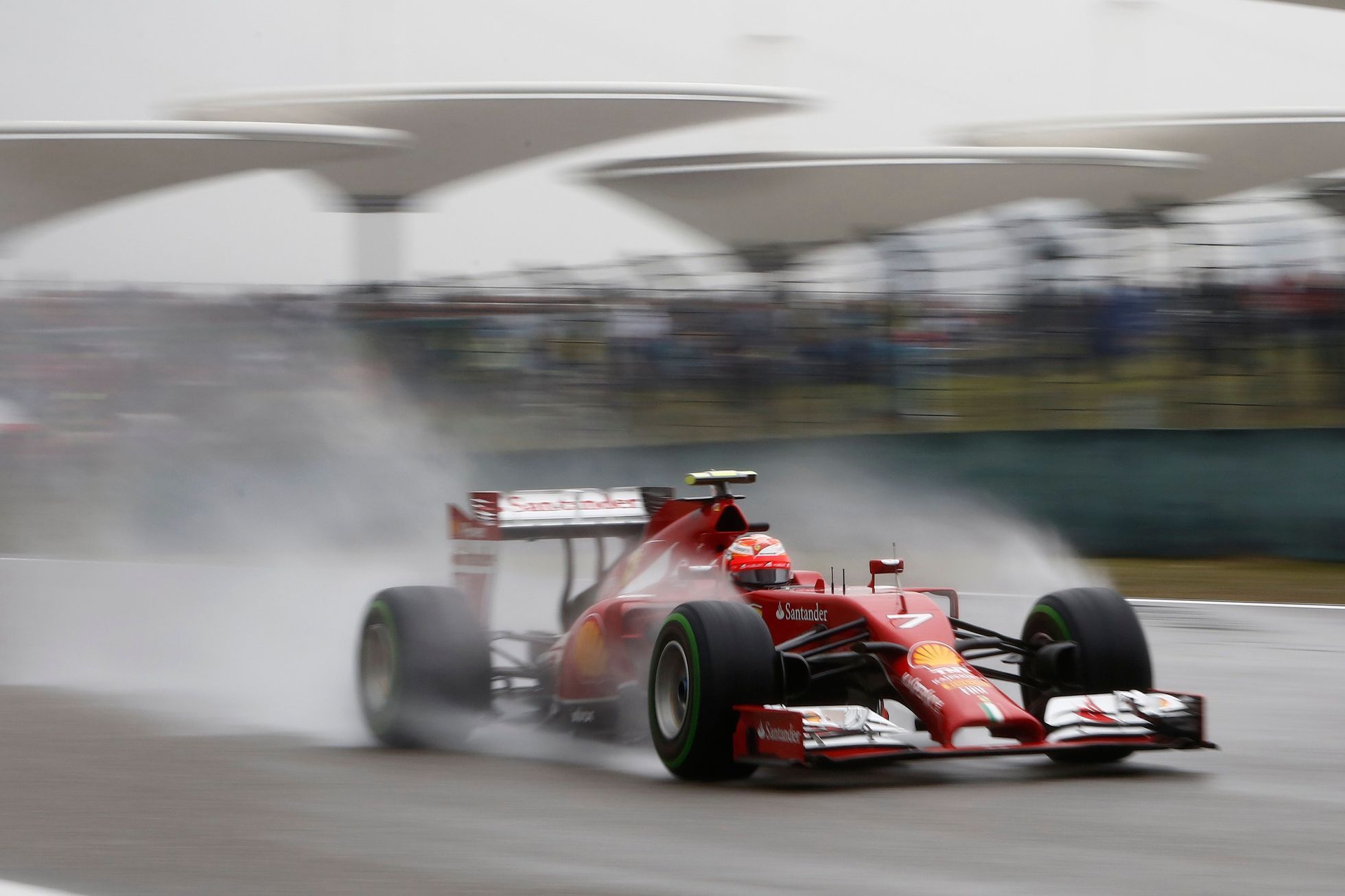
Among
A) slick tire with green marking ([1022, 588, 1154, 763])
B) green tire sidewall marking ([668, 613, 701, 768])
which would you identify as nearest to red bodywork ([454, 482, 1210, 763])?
green tire sidewall marking ([668, 613, 701, 768])

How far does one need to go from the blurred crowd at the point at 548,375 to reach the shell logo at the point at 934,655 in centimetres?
756

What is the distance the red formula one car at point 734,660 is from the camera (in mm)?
5555

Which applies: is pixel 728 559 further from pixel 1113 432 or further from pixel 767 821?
pixel 1113 432

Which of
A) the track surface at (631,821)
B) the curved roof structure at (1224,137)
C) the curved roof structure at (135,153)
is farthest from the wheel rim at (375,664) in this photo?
the curved roof structure at (1224,137)

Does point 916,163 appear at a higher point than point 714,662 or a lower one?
higher

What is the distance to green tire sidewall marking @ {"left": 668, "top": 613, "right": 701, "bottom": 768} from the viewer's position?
5.54 meters

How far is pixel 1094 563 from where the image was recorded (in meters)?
12.9

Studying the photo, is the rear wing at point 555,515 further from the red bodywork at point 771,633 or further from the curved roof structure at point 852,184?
the curved roof structure at point 852,184

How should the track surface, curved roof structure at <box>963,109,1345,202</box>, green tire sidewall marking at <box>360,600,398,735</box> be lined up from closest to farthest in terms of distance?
the track surface, green tire sidewall marking at <box>360,600,398,735</box>, curved roof structure at <box>963,109,1345,202</box>

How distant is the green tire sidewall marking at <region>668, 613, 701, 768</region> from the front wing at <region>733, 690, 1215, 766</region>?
14cm

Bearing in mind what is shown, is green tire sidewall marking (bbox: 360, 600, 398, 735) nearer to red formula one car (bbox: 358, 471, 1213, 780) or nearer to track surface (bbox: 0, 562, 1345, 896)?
red formula one car (bbox: 358, 471, 1213, 780)

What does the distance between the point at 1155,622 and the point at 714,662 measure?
211 inches

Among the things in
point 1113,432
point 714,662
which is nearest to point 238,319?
point 1113,432

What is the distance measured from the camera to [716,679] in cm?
550
